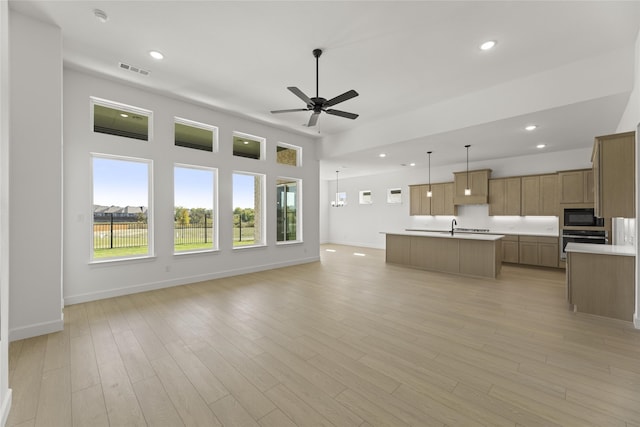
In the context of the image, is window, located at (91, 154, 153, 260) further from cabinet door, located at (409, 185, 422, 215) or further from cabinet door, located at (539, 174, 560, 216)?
cabinet door, located at (539, 174, 560, 216)

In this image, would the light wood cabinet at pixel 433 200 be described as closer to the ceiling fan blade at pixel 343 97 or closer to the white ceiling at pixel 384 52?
the white ceiling at pixel 384 52

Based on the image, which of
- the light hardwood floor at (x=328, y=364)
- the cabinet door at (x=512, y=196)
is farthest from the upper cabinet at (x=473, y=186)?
the light hardwood floor at (x=328, y=364)

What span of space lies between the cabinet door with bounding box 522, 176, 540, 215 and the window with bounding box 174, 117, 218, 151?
8.07m

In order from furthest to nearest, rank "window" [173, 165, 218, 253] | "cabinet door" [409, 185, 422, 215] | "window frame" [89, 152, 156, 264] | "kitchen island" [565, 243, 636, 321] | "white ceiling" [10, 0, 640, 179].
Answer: "cabinet door" [409, 185, 422, 215] < "window" [173, 165, 218, 253] < "window frame" [89, 152, 156, 264] < "kitchen island" [565, 243, 636, 321] < "white ceiling" [10, 0, 640, 179]

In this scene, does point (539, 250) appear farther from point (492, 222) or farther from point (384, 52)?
point (384, 52)

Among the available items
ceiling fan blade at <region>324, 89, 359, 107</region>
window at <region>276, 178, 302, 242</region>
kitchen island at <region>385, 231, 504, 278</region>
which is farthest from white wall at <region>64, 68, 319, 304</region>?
ceiling fan blade at <region>324, 89, 359, 107</region>

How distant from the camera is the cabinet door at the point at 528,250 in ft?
22.4

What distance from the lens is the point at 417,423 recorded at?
173 cm

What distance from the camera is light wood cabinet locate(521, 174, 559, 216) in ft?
22.1

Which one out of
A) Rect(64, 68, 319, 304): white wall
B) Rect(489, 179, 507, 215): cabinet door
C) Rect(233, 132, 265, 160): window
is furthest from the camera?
Rect(489, 179, 507, 215): cabinet door

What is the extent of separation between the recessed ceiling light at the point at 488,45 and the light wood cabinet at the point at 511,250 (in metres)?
5.59

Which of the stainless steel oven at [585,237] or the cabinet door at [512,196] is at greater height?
the cabinet door at [512,196]
